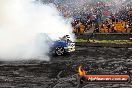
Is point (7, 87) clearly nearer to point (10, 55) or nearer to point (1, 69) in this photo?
point (1, 69)

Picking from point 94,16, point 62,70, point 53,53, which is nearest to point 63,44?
point 53,53

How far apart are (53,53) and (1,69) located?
4666mm

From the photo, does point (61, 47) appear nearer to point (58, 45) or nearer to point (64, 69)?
point (58, 45)

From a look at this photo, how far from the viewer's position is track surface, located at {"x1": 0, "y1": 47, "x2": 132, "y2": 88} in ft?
52.2

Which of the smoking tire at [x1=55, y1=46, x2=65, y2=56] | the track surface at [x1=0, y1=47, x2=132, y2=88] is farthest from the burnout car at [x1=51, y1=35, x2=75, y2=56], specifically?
the track surface at [x1=0, y1=47, x2=132, y2=88]

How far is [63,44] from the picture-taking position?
23.2 m

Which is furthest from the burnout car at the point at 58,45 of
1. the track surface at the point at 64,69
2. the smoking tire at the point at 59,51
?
the track surface at the point at 64,69

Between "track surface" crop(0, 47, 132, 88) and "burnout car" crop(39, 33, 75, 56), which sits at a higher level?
"burnout car" crop(39, 33, 75, 56)

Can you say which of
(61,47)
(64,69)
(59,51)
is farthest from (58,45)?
(64,69)

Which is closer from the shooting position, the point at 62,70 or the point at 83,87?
the point at 83,87

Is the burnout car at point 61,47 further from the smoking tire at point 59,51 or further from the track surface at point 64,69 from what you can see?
the track surface at point 64,69

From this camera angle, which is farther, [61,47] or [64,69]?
[61,47]

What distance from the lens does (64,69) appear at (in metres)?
18.9

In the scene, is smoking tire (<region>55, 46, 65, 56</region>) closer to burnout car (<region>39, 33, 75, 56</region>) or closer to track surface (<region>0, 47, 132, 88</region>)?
burnout car (<region>39, 33, 75, 56</region>)
